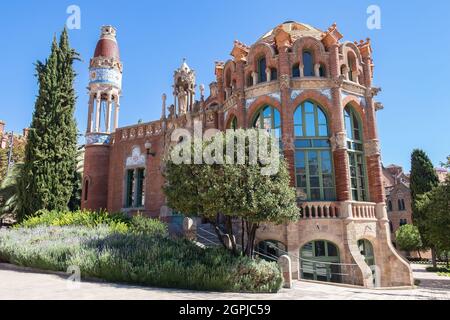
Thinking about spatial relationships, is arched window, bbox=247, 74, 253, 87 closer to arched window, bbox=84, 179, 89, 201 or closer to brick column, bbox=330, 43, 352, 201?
brick column, bbox=330, 43, 352, 201

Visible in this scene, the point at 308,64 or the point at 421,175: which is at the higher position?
the point at 308,64

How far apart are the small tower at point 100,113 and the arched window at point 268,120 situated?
12549mm

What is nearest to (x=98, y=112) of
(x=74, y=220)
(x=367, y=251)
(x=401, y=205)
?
(x=74, y=220)

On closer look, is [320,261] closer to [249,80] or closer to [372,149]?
[372,149]

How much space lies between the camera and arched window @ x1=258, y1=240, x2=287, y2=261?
51.3 ft

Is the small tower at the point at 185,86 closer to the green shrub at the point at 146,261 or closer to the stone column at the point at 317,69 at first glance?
the stone column at the point at 317,69

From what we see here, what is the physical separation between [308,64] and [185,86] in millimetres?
9573

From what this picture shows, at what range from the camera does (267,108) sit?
1809 cm

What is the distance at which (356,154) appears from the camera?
57.7 ft

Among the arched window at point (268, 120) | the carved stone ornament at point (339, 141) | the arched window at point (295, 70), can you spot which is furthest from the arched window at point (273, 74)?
the carved stone ornament at point (339, 141)

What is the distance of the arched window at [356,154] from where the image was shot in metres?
17.1

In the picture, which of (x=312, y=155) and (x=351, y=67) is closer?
(x=312, y=155)

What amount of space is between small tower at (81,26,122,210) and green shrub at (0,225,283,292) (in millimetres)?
10897
